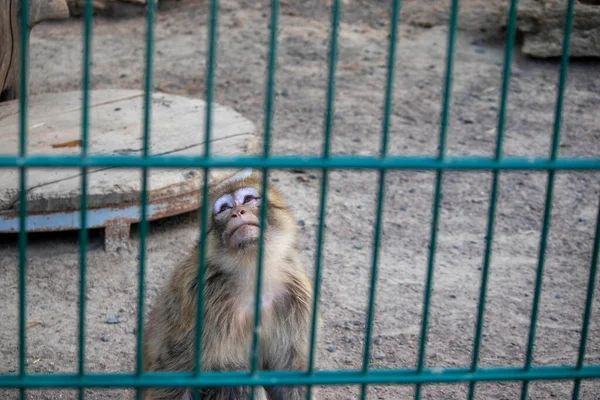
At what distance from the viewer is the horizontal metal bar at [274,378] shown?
255 cm

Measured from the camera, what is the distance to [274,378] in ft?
8.70

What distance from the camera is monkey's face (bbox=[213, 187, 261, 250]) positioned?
380cm

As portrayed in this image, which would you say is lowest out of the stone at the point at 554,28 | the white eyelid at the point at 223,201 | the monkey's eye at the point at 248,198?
the white eyelid at the point at 223,201

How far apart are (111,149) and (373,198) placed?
190 cm

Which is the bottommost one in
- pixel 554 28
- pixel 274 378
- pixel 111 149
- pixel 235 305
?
pixel 235 305

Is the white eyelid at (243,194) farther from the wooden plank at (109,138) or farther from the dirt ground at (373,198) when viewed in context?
the wooden plank at (109,138)

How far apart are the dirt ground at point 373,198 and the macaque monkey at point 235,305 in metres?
0.62

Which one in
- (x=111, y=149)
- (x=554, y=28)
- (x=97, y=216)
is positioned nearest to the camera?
(x=97, y=216)

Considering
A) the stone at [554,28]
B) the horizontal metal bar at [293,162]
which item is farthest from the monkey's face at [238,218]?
the stone at [554,28]

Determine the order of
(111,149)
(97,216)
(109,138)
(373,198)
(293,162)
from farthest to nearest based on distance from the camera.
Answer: (373,198) < (109,138) < (111,149) < (97,216) < (293,162)

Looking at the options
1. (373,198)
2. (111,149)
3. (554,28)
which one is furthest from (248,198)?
(554,28)

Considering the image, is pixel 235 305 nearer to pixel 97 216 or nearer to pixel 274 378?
pixel 274 378

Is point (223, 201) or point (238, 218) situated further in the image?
point (223, 201)

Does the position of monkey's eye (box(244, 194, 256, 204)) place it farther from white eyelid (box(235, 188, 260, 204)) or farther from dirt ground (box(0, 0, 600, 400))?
dirt ground (box(0, 0, 600, 400))
